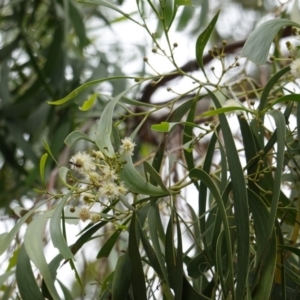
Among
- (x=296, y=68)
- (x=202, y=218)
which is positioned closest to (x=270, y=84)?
(x=296, y=68)

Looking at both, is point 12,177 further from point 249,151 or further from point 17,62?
point 249,151

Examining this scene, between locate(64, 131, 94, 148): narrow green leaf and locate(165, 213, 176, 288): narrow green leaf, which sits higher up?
locate(64, 131, 94, 148): narrow green leaf

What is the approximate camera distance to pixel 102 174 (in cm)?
63

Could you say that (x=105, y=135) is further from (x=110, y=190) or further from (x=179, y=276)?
(x=179, y=276)

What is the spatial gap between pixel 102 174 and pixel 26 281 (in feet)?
0.48

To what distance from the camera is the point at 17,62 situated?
5.87ft

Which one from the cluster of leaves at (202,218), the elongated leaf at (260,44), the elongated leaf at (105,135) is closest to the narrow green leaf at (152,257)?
the cluster of leaves at (202,218)

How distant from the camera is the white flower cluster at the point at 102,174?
2.03 ft

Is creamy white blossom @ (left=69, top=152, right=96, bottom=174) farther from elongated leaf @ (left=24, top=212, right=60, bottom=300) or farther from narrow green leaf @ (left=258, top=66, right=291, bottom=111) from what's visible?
narrow green leaf @ (left=258, top=66, right=291, bottom=111)

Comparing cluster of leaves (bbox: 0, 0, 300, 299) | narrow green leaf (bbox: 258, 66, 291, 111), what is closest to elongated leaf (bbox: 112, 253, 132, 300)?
cluster of leaves (bbox: 0, 0, 300, 299)

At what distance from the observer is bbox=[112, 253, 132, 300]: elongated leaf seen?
670 mm

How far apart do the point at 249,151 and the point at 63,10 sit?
0.97m

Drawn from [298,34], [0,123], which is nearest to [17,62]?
[0,123]

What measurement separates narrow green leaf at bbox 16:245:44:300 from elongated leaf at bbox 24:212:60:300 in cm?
2
